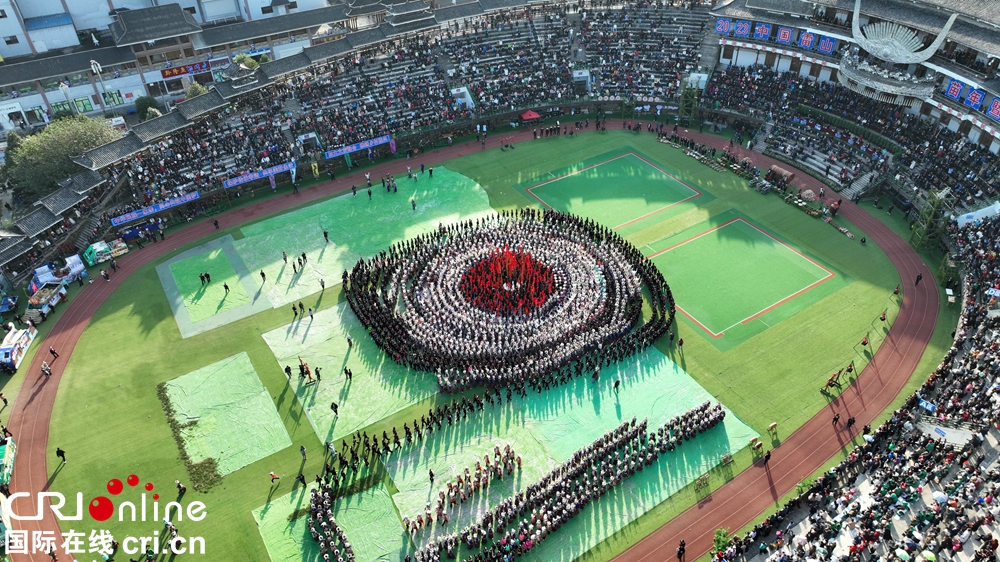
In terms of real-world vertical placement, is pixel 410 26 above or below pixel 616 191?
above

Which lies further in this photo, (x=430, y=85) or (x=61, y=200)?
(x=430, y=85)

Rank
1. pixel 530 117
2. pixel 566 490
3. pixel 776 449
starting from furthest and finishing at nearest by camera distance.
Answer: pixel 530 117
pixel 776 449
pixel 566 490

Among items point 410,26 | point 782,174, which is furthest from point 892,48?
point 410,26

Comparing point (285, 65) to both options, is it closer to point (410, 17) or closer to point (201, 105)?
point (201, 105)

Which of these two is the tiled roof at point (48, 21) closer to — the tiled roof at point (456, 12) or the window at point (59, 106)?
the window at point (59, 106)

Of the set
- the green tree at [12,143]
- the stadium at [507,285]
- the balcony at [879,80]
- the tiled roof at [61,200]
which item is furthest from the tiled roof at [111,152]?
the balcony at [879,80]

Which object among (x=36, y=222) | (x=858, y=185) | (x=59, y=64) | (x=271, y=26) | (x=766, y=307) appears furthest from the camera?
(x=271, y=26)
